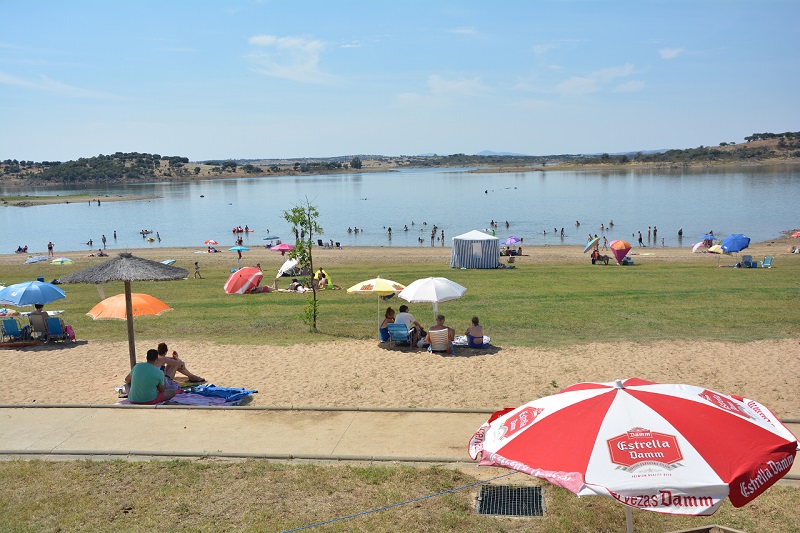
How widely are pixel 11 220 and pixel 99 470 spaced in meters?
105

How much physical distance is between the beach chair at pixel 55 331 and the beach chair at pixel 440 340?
9.21m

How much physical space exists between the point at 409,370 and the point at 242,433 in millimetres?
4441

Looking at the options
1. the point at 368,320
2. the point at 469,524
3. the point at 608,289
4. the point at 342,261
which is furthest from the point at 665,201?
the point at 469,524

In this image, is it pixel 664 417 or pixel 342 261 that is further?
pixel 342 261

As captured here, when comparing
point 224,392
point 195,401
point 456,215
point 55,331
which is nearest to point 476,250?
point 55,331

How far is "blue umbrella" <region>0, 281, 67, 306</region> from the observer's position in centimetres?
1588

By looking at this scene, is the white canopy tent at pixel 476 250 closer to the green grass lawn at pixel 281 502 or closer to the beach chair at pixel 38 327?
the beach chair at pixel 38 327

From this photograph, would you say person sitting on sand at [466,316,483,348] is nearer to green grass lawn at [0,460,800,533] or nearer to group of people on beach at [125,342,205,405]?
group of people on beach at [125,342,205,405]

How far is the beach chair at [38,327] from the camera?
16641 mm

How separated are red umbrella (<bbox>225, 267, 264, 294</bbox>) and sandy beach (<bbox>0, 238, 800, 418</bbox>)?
9015mm

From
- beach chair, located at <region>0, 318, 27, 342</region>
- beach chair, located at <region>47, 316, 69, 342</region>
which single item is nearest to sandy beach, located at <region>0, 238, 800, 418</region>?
beach chair, located at <region>47, 316, 69, 342</region>

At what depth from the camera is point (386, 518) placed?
710 cm

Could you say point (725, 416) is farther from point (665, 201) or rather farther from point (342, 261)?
point (665, 201)

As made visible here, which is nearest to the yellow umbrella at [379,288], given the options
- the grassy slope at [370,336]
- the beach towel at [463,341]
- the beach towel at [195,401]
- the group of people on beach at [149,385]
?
the grassy slope at [370,336]
